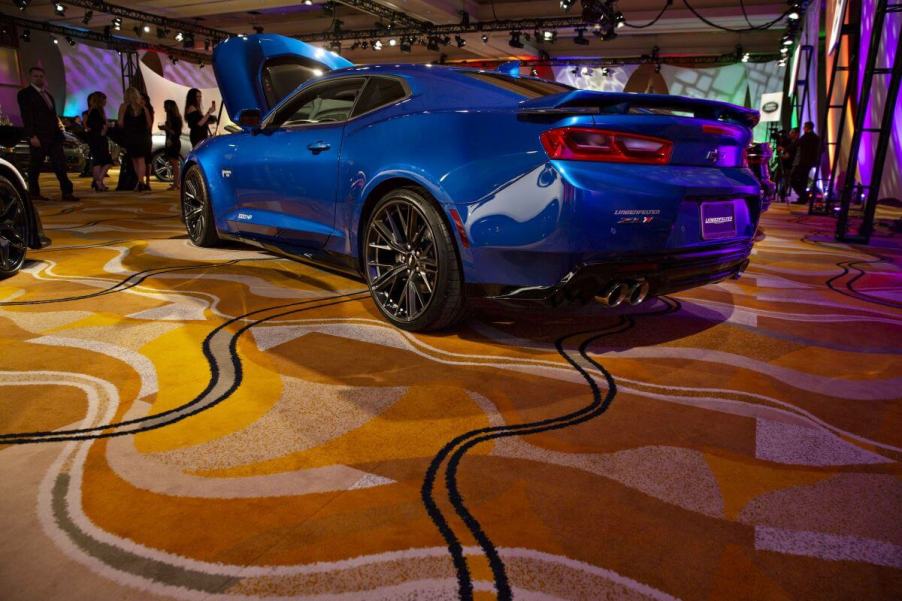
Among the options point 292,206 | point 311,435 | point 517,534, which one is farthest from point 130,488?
point 292,206

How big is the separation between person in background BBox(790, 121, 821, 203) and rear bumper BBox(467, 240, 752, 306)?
10261mm

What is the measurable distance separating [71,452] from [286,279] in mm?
2423

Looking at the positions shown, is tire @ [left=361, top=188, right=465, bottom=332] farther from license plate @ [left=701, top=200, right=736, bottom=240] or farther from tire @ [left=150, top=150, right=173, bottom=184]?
tire @ [left=150, top=150, right=173, bottom=184]

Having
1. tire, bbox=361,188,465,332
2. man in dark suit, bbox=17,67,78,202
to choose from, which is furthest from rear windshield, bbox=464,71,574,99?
man in dark suit, bbox=17,67,78,202

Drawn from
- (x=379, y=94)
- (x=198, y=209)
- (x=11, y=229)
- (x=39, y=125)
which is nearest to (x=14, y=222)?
(x=11, y=229)

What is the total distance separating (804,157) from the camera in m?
12.0

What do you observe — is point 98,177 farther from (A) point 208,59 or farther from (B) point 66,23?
(A) point 208,59

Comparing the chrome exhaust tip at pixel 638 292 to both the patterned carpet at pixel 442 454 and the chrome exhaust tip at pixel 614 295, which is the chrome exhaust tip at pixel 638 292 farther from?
the patterned carpet at pixel 442 454

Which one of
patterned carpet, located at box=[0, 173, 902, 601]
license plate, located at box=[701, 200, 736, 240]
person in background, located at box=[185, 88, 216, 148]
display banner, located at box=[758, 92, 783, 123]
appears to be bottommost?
patterned carpet, located at box=[0, 173, 902, 601]

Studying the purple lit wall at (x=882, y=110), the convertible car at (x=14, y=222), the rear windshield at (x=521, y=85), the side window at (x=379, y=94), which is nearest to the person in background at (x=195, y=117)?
the convertible car at (x=14, y=222)

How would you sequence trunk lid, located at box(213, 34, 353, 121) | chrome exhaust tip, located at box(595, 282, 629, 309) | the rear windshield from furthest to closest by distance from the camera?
1. trunk lid, located at box(213, 34, 353, 121)
2. the rear windshield
3. chrome exhaust tip, located at box(595, 282, 629, 309)

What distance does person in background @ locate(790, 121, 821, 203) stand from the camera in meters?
11.7

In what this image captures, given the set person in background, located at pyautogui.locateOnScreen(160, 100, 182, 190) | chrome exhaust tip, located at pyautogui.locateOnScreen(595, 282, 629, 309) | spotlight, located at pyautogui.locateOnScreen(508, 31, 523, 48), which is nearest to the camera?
chrome exhaust tip, located at pyautogui.locateOnScreen(595, 282, 629, 309)

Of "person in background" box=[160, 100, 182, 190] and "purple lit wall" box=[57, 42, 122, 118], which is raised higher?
"purple lit wall" box=[57, 42, 122, 118]
